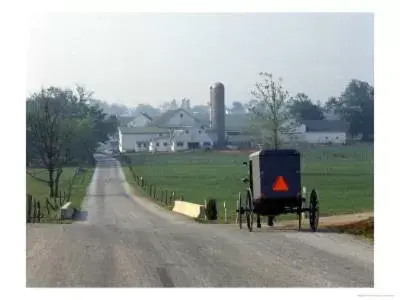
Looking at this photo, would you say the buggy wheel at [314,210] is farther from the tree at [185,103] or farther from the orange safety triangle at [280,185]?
the tree at [185,103]

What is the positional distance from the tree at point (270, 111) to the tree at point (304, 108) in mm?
116

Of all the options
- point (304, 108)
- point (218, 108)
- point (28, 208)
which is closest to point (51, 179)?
point (28, 208)

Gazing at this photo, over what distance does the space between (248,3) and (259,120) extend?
10.2 ft

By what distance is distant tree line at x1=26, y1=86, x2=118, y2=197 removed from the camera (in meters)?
14.0

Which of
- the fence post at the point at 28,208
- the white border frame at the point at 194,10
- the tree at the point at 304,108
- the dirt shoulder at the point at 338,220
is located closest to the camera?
the white border frame at the point at 194,10

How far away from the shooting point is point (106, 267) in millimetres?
12305

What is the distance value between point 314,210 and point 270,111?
1.72 metres

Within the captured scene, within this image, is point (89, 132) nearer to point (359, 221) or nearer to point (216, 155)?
point (216, 155)

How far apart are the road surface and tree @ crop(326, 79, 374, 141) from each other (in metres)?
1.68

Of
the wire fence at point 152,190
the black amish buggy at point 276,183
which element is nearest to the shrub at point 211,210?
the wire fence at point 152,190

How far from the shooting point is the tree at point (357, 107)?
13.8 meters

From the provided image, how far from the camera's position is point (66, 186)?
15.1m

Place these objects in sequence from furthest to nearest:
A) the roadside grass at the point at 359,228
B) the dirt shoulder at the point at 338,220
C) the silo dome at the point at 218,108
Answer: the dirt shoulder at the point at 338,220
the roadside grass at the point at 359,228
the silo dome at the point at 218,108

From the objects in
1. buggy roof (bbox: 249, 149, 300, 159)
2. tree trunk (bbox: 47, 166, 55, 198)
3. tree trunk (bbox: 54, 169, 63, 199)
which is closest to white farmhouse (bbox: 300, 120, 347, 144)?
buggy roof (bbox: 249, 149, 300, 159)
